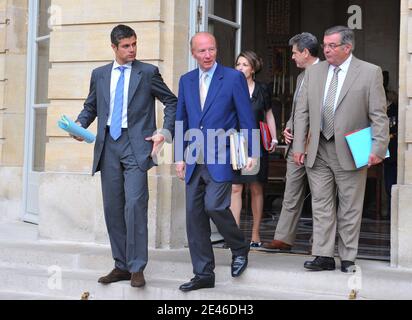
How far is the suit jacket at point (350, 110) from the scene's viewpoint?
246 inches

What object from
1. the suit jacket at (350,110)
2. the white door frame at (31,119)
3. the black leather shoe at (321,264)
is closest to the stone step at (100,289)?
the black leather shoe at (321,264)

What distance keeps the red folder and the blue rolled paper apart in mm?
2174

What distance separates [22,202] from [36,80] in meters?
1.52

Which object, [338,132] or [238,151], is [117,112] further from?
[338,132]

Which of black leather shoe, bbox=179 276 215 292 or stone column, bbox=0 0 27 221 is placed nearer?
black leather shoe, bbox=179 276 215 292

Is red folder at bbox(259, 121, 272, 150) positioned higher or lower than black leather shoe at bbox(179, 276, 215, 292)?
higher

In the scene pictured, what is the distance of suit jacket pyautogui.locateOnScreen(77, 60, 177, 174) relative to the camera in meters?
6.36

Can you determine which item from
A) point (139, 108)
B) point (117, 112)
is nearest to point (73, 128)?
point (117, 112)

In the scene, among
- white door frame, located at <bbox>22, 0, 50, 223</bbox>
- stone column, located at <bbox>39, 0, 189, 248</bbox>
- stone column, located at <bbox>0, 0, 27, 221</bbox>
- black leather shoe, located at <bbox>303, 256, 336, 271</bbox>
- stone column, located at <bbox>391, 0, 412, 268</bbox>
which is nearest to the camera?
black leather shoe, located at <bbox>303, 256, 336, 271</bbox>

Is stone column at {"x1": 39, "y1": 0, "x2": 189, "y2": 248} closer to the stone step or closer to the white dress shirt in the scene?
the stone step

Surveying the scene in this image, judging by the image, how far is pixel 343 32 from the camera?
21.0ft

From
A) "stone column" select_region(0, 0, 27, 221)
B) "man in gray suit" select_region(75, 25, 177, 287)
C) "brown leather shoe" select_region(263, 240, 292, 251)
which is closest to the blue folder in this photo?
"man in gray suit" select_region(75, 25, 177, 287)

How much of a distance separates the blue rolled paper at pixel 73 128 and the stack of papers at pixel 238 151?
3.54ft

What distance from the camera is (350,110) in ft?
20.9
